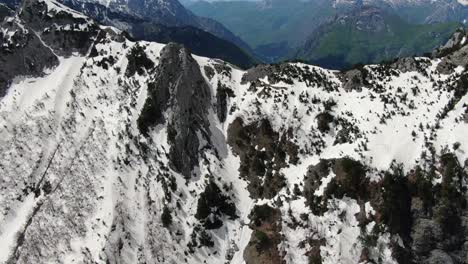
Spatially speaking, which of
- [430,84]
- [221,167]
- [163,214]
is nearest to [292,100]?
[221,167]

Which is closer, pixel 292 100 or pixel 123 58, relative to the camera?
pixel 292 100

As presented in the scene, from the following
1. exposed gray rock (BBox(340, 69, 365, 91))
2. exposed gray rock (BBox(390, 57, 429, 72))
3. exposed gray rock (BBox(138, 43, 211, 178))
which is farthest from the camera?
exposed gray rock (BBox(340, 69, 365, 91))

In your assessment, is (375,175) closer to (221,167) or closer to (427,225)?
(427,225)

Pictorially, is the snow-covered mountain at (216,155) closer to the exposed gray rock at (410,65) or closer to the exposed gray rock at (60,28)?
the exposed gray rock at (60,28)

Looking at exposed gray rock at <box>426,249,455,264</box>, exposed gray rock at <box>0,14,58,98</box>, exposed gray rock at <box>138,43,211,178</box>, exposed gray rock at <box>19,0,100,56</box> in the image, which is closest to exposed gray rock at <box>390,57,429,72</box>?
exposed gray rock at <box>426,249,455,264</box>

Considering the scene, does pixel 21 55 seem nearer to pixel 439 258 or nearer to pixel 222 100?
pixel 222 100

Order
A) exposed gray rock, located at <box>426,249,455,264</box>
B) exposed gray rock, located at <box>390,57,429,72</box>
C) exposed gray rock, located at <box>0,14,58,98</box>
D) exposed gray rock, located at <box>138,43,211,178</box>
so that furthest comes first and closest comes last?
exposed gray rock, located at <box>0,14,58,98</box> → exposed gray rock, located at <box>390,57,429,72</box> → exposed gray rock, located at <box>138,43,211,178</box> → exposed gray rock, located at <box>426,249,455,264</box>

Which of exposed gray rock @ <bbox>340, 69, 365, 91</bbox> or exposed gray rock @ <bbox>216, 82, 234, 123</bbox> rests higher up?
exposed gray rock @ <bbox>340, 69, 365, 91</bbox>

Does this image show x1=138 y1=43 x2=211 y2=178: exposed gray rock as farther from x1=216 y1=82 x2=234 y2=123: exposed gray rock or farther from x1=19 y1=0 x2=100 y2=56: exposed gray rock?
x1=19 y1=0 x2=100 y2=56: exposed gray rock
